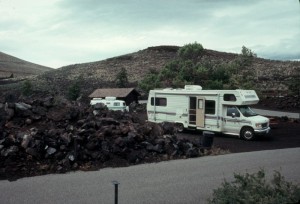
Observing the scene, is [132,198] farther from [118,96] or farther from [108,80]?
[108,80]

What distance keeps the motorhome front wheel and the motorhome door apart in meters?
2.60

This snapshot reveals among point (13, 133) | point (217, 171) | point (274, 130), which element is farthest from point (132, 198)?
point (274, 130)

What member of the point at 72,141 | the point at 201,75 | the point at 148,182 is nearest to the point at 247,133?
the point at 72,141

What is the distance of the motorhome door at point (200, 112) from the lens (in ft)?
74.9

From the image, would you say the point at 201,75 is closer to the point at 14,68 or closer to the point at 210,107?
the point at 210,107

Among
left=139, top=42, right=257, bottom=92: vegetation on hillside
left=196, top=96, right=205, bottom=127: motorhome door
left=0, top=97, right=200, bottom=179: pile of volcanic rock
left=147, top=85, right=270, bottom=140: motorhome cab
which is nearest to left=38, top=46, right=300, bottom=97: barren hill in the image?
left=139, top=42, right=257, bottom=92: vegetation on hillside

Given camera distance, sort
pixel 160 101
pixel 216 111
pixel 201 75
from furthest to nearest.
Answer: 1. pixel 201 75
2. pixel 160 101
3. pixel 216 111

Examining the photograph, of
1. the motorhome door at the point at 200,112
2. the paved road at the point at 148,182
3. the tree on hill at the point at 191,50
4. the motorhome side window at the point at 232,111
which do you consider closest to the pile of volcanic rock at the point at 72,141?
the paved road at the point at 148,182

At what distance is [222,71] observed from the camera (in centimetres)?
3788

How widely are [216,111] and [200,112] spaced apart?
3.85 feet

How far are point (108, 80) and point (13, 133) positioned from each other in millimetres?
68045

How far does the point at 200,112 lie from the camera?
2303 cm

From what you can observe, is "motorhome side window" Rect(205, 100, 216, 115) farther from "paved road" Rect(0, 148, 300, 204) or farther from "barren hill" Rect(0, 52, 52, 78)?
"barren hill" Rect(0, 52, 52, 78)

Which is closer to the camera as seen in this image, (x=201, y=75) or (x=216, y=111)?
(x=216, y=111)
